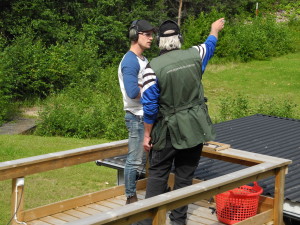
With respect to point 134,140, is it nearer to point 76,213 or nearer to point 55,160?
point 55,160

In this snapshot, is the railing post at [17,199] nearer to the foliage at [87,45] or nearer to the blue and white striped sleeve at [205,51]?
the blue and white striped sleeve at [205,51]

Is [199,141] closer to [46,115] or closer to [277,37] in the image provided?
[46,115]

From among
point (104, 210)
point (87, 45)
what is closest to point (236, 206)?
point (104, 210)

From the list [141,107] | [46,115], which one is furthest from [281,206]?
[46,115]

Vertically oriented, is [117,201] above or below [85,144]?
above

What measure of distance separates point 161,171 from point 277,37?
28917 mm

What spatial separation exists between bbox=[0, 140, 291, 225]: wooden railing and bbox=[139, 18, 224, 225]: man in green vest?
461mm

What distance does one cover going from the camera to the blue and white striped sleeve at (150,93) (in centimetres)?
491

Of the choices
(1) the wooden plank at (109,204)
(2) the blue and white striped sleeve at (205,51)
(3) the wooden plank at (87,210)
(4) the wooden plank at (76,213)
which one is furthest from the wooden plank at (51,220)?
(2) the blue and white striped sleeve at (205,51)

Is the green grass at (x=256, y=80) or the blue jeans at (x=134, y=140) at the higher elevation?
the blue jeans at (x=134, y=140)

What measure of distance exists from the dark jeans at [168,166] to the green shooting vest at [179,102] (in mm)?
92

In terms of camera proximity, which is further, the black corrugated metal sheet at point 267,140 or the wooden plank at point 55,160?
the black corrugated metal sheet at point 267,140

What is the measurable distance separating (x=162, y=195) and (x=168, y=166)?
0.96m

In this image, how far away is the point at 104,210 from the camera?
5895mm
